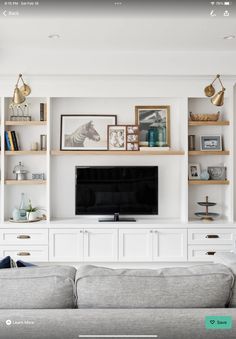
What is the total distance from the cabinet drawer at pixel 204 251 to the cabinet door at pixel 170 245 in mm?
79

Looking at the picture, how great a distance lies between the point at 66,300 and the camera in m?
1.54

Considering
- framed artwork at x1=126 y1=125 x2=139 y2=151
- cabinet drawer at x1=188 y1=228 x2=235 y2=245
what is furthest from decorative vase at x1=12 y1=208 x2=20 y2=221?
cabinet drawer at x1=188 y1=228 x2=235 y2=245

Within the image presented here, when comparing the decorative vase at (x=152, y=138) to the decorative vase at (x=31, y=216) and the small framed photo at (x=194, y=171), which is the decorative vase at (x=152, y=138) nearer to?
the small framed photo at (x=194, y=171)

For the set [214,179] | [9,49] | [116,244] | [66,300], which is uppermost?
[9,49]

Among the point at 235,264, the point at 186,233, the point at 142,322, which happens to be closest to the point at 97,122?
the point at 186,233

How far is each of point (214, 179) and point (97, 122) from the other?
5.14 ft

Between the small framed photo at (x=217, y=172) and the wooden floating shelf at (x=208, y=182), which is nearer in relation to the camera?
the wooden floating shelf at (x=208, y=182)

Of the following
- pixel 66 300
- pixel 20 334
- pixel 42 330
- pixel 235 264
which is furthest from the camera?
pixel 235 264

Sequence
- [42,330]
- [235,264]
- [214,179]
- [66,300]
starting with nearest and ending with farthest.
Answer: [42,330]
[66,300]
[235,264]
[214,179]

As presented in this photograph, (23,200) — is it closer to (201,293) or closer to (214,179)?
(214,179)

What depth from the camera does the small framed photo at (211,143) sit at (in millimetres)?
5042

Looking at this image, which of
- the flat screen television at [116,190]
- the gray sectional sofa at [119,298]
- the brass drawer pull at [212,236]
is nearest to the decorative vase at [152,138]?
the flat screen television at [116,190]

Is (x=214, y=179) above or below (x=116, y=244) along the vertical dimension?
above

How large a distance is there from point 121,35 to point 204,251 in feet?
8.24
